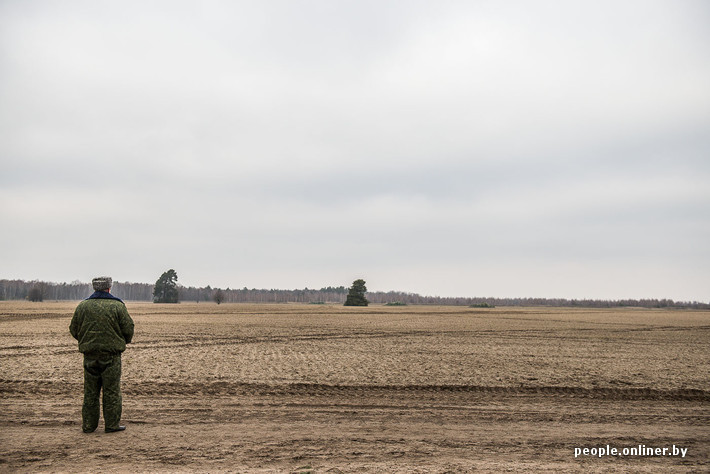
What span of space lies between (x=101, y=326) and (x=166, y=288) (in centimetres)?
13015

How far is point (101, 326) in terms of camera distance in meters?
8.80

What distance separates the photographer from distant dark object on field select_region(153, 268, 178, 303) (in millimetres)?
129250

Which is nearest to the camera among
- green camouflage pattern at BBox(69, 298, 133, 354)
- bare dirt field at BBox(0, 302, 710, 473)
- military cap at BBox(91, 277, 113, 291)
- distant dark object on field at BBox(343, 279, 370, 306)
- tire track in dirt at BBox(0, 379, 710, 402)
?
bare dirt field at BBox(0, 302, 710, 473)

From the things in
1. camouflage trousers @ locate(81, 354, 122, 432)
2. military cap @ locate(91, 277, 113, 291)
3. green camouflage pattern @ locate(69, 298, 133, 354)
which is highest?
military cap @ locate(91, 277, 113, 291)

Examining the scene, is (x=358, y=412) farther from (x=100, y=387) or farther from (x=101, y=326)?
(x=101, y=326)

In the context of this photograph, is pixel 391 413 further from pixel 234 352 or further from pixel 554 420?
pixel 234 352

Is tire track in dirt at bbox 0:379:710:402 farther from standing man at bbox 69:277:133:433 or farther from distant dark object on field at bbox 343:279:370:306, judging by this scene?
distant dark object on field at bbox 343:279:370:306

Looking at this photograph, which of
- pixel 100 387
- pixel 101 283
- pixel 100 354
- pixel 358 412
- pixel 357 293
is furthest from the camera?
pixel 357 293

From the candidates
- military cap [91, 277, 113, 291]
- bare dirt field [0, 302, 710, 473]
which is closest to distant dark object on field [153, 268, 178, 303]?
bare dirt field [0, 302, 710, 473]

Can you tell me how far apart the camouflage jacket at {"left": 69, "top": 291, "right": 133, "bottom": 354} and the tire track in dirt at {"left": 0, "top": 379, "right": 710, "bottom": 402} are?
443 centimetres

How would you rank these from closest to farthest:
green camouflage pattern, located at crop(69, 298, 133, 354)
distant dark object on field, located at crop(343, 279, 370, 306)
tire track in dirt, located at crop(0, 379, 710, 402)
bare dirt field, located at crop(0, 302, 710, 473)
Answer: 1. bare dirt field, located at crop(0, 302, 710, 473)
2. green camouflage pattern, located at crop(69, 298, 133, 354)
3. tire track in dirt, located at crop(0, 379, 710, 402)
4. distant dark object on field, located at crop(343, 279, 370, 306)

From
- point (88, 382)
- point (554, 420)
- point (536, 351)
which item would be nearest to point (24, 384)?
point (88, 382)

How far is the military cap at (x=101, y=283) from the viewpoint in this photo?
9126 millimetres

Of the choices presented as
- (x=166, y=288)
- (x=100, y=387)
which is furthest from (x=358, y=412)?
(x=166, y=288)
